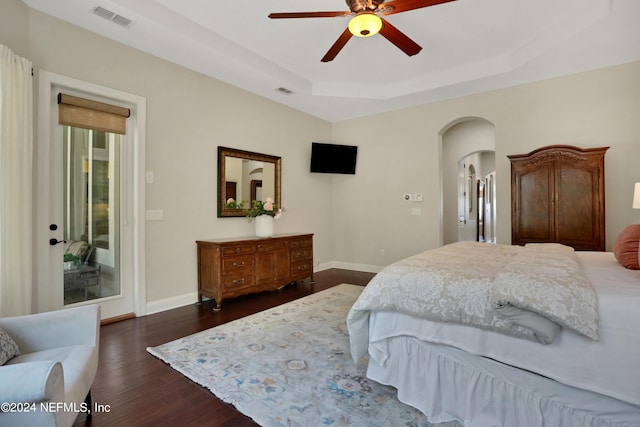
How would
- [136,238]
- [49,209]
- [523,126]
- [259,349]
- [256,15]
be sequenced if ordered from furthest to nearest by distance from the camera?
1. [523,126]
2. [136,238]
3. [256,15]
4. [49,209]
5. [259,349]

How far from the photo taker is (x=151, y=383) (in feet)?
6.92

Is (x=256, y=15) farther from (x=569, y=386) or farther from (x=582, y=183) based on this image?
(x=582, y=183)

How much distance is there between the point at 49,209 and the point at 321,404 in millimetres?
2948

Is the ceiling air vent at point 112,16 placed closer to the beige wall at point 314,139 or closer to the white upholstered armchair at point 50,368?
the beige wall at point 314,139

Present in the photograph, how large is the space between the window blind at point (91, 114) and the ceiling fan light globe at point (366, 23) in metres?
2.58

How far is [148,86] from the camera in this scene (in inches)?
139

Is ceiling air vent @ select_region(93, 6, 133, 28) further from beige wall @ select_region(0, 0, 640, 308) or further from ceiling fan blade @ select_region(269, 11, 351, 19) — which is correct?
ceiling fan blade @ select_region(269, 11, 351, 19)

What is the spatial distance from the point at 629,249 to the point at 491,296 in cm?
134

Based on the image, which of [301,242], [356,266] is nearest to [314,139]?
[301,242]

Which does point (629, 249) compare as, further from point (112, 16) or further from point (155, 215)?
point (112, 16)

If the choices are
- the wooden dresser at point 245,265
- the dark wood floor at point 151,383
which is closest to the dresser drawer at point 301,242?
the wooden dresser at point 245,265

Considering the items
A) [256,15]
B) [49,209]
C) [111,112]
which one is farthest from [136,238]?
[256,15]

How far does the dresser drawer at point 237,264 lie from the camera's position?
3776mm

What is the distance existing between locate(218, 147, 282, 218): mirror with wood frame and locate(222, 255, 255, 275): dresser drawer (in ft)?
2.52
